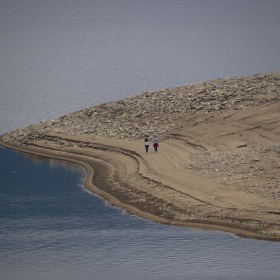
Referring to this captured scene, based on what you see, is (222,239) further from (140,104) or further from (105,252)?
(140,104)

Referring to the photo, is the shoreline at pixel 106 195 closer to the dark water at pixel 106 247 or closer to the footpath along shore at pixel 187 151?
the footpath along shore at pixel 187 151

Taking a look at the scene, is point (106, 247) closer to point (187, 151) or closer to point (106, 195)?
point (106, 195)

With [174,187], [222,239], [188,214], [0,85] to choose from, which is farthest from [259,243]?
[0,85]

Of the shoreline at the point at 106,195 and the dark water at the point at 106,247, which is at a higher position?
the shoreline at the point at 106,195

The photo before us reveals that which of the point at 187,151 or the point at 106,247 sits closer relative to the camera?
the point at 106,247

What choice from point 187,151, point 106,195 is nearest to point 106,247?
point 106,195

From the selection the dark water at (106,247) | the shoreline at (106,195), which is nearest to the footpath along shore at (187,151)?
the shoreline at (106,195)
